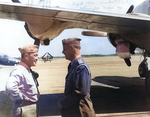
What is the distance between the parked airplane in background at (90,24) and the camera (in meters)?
3.18

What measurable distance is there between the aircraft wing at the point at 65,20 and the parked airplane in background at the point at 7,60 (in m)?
0.63

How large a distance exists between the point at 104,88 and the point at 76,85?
1308 mm

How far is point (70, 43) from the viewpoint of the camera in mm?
3506

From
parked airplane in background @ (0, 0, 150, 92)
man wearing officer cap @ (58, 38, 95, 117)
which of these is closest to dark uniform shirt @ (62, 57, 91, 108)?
man wearing officer cap @ (58, 38, 95, 117)

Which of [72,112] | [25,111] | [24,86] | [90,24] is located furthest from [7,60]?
[90,24]

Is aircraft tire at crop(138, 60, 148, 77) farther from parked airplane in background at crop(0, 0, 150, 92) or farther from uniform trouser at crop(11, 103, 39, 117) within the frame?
uniform trouser at crop(11, 103, 39, 117)

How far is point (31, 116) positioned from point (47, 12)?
210cm

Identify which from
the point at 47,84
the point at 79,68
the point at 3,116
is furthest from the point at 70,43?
the point at 3,116

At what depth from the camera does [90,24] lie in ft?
11.3

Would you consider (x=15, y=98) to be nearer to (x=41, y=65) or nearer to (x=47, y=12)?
(x=41, y=65)

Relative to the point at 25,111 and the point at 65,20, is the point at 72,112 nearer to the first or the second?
the point at 25,111

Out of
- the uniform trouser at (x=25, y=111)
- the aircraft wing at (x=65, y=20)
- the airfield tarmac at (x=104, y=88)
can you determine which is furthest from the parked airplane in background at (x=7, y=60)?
the uniform trouser at (x=25, y=111)

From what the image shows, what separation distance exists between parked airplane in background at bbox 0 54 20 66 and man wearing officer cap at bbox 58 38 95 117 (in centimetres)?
103

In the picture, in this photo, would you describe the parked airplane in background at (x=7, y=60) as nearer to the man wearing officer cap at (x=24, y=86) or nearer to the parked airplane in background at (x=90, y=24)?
the man wearing officer cap at (x=24, y=86)
